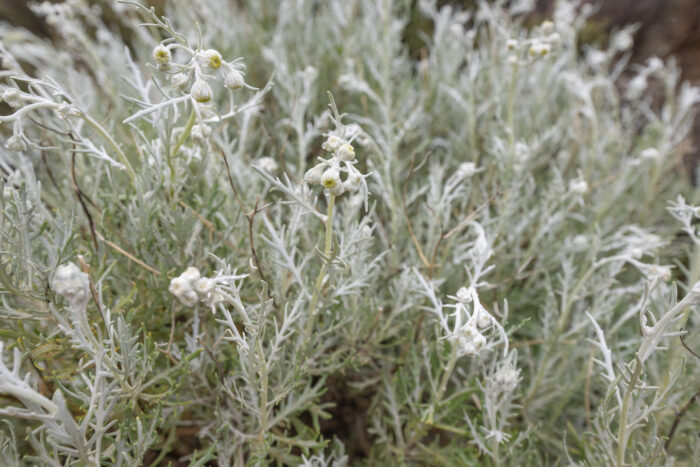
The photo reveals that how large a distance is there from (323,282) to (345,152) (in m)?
0.27

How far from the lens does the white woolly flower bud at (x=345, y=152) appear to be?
688 mm

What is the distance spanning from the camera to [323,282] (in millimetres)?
858

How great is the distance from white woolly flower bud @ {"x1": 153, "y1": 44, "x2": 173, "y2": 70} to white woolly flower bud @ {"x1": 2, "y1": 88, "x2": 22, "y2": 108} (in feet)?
0.73

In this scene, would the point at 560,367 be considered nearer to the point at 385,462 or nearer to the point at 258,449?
the point at 385,462

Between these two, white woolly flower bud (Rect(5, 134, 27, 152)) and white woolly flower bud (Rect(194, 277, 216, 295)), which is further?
white woolly flower bud (Rect(5, 134, 27, 152))

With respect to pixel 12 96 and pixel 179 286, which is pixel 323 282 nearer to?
pixel 179 286

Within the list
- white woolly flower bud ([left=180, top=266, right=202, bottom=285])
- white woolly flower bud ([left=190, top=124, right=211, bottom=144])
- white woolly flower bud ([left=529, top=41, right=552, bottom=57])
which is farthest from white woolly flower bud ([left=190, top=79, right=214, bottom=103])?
white woolly flower bud ([left=529, top=41, right=552, bottom=57])

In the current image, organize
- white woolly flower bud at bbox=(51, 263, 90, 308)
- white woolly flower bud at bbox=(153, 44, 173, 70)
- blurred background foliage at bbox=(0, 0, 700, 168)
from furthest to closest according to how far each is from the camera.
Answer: blurred background foliage at bbox=(0, 0, 700, 168)
white woolly flower bud at bbox=(153, 44, 173, 70)
white woolly flower bud at bbox=(51, 263, 90, 308)

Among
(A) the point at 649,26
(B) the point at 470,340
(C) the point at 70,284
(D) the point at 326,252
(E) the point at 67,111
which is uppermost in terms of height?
(E) the point at 67,111

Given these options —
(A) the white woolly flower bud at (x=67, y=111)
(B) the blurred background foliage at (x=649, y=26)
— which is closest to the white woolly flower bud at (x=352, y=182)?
(A) the white woolly flower bud at (x=67, y=111)

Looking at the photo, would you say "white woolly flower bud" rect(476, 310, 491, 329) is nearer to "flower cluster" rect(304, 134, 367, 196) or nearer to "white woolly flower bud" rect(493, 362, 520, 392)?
"white woolly flower bud" rect(493, 362, 520, 392)

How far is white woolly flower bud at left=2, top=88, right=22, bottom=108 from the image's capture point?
0.72m

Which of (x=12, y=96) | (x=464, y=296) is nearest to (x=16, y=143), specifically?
(x=12, y=96)

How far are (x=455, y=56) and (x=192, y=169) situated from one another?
116 centimetres
